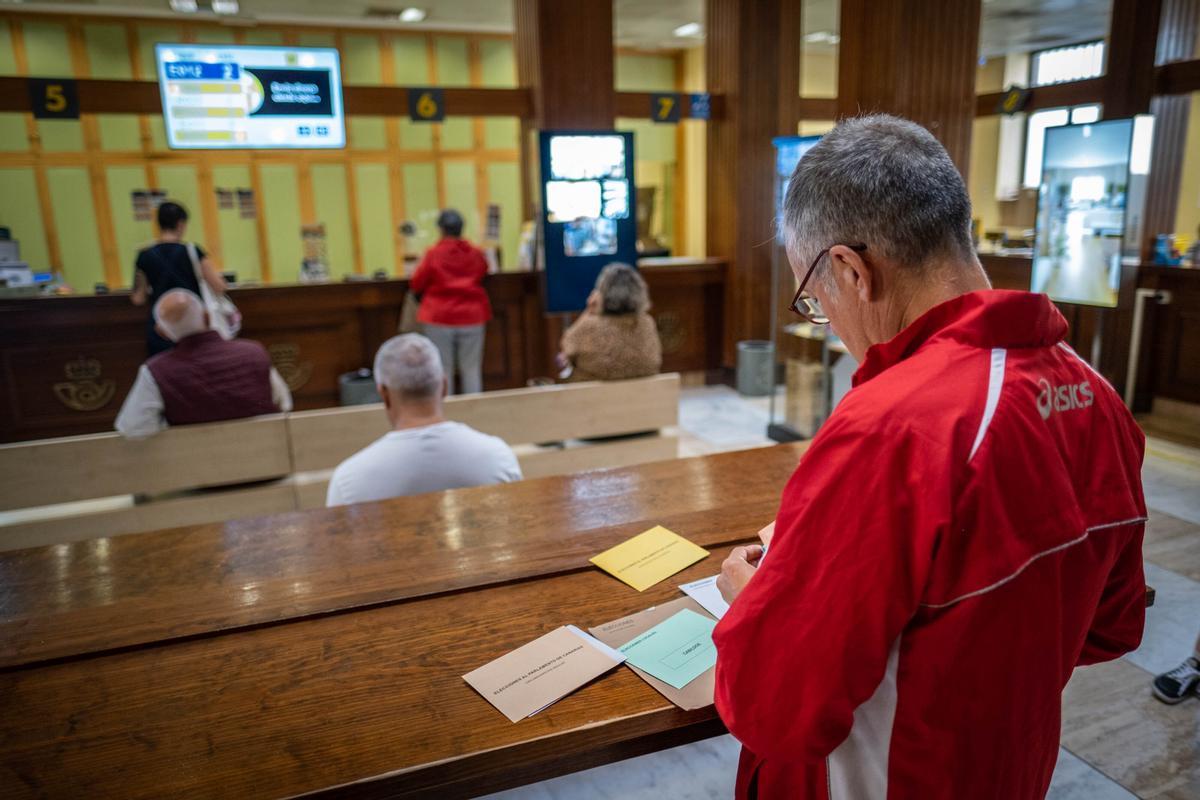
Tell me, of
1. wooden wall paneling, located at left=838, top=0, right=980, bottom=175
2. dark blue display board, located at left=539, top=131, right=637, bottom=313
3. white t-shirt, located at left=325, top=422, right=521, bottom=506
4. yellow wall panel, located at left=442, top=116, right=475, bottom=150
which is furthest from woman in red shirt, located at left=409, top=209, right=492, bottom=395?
yellow wall panel, located at left=442, top=116, right=475, bottom=150

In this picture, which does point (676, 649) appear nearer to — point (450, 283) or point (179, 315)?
point (179, 315)

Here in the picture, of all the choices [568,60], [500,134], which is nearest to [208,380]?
[568,60]

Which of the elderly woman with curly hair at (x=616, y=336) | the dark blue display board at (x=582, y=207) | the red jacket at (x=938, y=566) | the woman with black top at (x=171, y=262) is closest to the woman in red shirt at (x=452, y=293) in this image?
the dark blue display board at (x=582, y=207)

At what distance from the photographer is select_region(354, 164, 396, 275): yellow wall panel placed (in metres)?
7.98

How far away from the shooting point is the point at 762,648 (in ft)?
2.66

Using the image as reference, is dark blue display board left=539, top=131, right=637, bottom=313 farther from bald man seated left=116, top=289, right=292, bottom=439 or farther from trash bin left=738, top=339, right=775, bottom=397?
bald man seated left=116, top=289, right=292, bottom=439

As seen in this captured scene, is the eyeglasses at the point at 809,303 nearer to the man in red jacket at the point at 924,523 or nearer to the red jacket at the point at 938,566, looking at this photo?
the man in red jacket at the point at 924,523

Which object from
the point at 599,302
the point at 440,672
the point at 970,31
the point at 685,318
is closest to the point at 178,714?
the point at 440,672

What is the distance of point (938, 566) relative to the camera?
0.74 meters

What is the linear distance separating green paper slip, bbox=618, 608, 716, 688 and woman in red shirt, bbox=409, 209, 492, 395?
401cm

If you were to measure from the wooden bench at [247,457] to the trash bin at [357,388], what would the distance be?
2.04m

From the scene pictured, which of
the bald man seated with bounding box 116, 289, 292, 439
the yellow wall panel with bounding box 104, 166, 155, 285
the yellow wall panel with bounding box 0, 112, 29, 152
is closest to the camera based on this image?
the bald man seated with bounding box 116, 289, 292, 439

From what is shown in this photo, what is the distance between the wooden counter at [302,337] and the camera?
4.70 m

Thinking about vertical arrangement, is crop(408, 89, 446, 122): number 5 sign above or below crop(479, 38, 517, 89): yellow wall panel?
below
